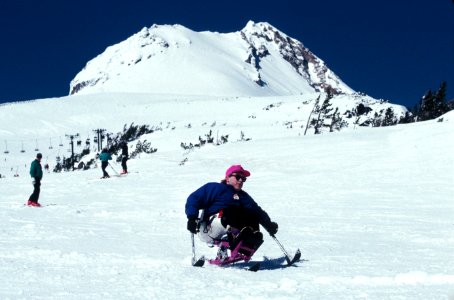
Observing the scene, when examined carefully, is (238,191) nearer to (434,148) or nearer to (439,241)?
(439,241)

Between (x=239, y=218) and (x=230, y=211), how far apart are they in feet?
0.50

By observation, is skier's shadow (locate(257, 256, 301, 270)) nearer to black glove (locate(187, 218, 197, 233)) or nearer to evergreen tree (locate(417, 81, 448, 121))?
black glove (locate(187, 218, 197, 233))

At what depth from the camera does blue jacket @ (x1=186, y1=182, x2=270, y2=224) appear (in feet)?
21.4

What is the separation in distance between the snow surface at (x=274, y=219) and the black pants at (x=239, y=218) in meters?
0.55

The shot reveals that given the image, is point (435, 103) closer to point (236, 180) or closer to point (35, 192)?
point (35, 192)

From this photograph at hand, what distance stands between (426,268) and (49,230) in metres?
6.45

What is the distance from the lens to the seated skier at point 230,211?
6.54 m

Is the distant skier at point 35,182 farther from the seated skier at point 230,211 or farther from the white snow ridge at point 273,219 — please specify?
the seated skier at point 230,211

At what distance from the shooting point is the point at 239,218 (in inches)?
260

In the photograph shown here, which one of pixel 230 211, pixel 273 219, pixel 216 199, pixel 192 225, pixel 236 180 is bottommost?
pixel 273 219

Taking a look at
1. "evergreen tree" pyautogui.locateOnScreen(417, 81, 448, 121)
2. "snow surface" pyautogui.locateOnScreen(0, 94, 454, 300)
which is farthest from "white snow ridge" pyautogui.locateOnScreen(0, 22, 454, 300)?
"evergreen tree" pyautogui.locateOnScreen(417, 81, 448, 121)

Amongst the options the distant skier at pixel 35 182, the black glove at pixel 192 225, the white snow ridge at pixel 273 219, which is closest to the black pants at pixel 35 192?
the distant skier at pixel 35 182

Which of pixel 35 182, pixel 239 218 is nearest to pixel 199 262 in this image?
pixel 239 218

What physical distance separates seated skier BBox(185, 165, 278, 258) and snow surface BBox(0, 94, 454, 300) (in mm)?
429
